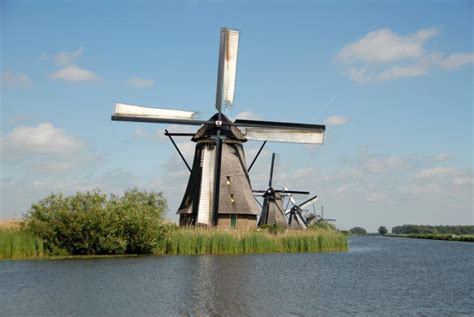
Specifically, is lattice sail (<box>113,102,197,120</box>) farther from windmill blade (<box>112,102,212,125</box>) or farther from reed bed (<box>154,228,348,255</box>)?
reed bed (<box>154,228,348,255</box>)

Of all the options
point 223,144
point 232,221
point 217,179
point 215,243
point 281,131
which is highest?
point 281,131

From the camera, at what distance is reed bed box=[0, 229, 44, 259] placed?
22234 millimetres

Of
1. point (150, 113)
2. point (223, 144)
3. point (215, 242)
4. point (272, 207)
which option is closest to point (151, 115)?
point (150, 113)

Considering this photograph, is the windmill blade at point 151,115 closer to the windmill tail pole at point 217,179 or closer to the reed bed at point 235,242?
the windmill tail pole at point 217,179

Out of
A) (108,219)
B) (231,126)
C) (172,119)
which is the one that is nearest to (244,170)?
(231,126)

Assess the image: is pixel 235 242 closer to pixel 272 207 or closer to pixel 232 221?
pixel 232 221

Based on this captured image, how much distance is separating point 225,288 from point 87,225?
32.1 feet

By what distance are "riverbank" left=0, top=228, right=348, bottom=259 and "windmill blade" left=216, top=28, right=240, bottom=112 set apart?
25.8 feet

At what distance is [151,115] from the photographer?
31.1 m

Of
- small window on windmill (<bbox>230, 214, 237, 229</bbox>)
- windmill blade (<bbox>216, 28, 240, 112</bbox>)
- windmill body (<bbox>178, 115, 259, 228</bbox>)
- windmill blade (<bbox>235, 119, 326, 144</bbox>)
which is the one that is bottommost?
small window on windmill (<bbox>230, 214, 237, 229</bbox>)

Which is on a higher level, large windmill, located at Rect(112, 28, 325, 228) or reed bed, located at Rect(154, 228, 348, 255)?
large windmill, located at Rect(112, 28, 325, 228)

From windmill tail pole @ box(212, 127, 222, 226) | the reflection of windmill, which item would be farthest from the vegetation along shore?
the reflection of windmill

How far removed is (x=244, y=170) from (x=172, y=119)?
473cm

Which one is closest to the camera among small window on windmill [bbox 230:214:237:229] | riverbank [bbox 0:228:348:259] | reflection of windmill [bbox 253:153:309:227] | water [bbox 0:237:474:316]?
water [bbox 0:237:474:316]
